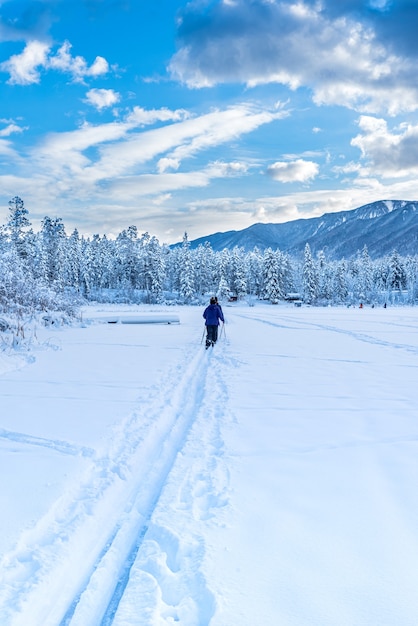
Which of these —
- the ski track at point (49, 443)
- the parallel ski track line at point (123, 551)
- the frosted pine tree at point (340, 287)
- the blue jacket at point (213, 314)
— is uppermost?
the frosted pine tree at point (340, 287)

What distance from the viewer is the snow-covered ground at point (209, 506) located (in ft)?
7.98

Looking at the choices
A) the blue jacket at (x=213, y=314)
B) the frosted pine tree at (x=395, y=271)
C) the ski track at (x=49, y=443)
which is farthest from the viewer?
the frosted pine tree at (x=395, y=271)

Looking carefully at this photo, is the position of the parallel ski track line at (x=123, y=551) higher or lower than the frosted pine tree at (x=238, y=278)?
lower

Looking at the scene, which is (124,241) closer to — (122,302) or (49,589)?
(122,302)

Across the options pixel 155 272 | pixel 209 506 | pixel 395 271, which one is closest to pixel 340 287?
pixel 395 271

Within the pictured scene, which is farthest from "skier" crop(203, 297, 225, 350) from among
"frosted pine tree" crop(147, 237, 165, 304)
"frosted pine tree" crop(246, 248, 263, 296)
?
"frosted pine tree" crop(246, 248, 263, 296)

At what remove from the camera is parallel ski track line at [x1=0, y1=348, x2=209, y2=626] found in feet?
7.89

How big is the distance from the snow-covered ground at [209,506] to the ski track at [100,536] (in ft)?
0.04

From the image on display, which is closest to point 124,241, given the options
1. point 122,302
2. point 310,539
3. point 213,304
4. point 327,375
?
point 122,302

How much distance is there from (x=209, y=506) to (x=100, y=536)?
0.96 metres

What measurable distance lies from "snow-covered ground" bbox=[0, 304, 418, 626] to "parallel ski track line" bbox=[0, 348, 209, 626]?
0.01 metres

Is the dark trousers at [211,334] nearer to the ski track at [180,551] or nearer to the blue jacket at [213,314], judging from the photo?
the blue jacket at [213,314]

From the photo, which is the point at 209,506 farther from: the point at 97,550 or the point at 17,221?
the point at 17,221

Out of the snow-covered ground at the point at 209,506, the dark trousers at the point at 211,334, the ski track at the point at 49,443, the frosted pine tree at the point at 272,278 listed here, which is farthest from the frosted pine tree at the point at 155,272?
the ski track at the point at 49,443
